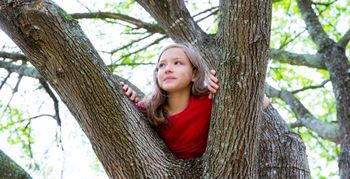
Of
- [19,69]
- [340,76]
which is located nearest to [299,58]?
[340,76]

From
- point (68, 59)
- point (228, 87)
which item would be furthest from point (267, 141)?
point (68, 59)

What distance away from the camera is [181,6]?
148 inches

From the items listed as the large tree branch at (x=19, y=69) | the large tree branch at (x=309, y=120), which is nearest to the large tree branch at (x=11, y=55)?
the large tree branch at (x=19, y=69)

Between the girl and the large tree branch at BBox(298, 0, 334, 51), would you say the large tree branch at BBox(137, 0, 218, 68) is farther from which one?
the large tree branch at BBox(298, 0, 334, 51)

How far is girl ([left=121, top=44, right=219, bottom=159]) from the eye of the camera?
2.97 metres

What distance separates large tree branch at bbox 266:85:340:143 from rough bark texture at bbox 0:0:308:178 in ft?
10.1

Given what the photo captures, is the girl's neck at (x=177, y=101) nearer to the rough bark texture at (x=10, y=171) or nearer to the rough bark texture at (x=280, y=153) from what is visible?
the rough bark texture at (x=280, y=153)

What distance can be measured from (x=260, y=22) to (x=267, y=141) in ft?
2.71

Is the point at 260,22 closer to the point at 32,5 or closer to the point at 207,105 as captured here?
the point at 207,105

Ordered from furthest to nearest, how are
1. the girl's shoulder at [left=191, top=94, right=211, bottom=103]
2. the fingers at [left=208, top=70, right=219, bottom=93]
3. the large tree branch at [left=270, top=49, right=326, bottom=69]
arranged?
the large tree branch at [left=270, top=49, right=326, bottom=69] < the girl's shoulder at [left=191, top=94, right=211, bottom=103] < the fingers at [left=208, top=70, right=219, bottom=93]

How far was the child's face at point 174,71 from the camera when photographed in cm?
305

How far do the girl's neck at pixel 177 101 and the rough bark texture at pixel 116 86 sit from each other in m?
0.54

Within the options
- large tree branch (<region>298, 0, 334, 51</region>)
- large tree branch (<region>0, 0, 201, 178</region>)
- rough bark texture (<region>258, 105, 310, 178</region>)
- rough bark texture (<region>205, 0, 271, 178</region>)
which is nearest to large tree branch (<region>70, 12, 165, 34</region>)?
large tree branch (<region>298, 0, 334, 51</region>)

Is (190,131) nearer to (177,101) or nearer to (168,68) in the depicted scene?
(177,101)
